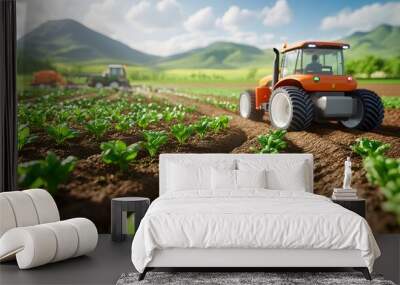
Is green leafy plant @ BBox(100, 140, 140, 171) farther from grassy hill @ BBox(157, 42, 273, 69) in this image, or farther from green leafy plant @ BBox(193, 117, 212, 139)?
grassy hill @ BBox(157, 42, 273, 69)

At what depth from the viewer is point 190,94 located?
790 centimetres

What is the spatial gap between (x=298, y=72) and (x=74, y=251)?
3222 millimetres

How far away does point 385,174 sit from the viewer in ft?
24.2

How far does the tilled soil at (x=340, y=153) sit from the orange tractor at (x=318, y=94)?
124 mm

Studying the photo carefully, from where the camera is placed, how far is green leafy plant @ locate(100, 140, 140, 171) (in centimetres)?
760

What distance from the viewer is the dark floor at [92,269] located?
5.03 meters

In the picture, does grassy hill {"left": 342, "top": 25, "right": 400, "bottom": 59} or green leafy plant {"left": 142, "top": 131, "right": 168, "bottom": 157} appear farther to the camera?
green leafy plant {"left": 142, "top": 131, "right": 168, "bottom": 157}

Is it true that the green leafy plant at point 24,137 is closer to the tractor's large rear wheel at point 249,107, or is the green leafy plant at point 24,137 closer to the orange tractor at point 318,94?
the tractor's large rear wheel at point 249,107

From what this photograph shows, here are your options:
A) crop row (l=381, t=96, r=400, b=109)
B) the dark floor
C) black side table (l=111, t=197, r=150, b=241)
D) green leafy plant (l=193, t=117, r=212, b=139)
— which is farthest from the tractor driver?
black side table (l=111, t=197, r=150, b=241)

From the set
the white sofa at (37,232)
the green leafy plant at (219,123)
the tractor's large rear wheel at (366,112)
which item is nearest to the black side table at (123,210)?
the white sofa at (37,232)

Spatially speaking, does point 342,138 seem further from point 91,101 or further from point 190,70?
point 91,101

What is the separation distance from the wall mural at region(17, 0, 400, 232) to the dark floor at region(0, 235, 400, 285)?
1365 millimetres

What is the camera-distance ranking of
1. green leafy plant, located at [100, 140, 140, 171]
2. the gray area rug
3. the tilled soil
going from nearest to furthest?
the gray area rug, the tilled soil, green leafy plant, located at [100, 140, 140, 171]

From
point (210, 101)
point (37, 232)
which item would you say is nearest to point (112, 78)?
point (210, 101)
